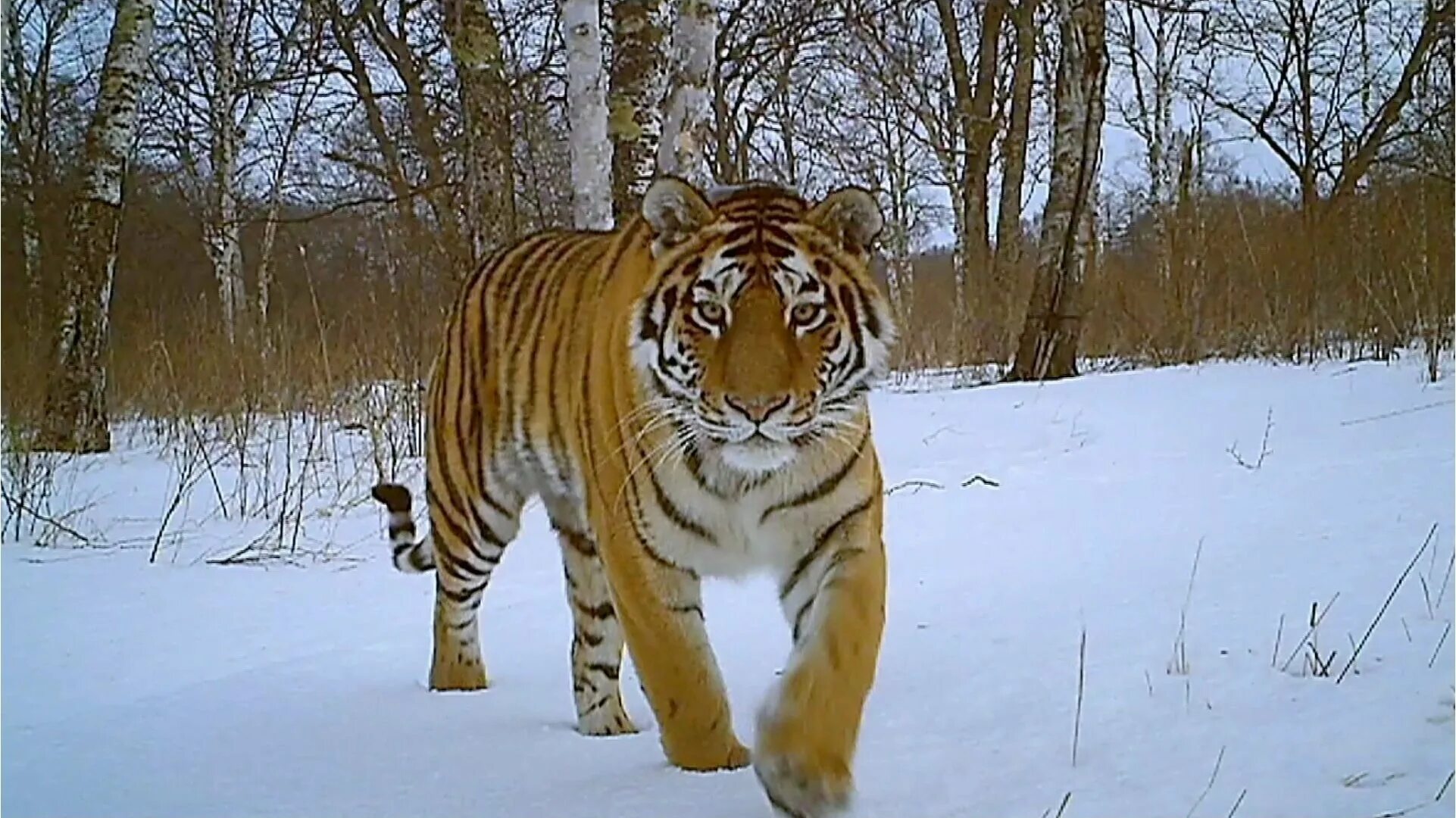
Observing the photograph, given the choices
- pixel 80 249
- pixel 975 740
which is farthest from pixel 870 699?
pixel 80 249

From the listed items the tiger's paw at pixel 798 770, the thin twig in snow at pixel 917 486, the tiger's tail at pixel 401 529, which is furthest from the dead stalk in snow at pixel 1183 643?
the thin twig in snow at pixel 917 486

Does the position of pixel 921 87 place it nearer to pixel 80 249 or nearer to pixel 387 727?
pixel 80 249

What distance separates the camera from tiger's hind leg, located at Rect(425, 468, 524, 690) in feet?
10.4

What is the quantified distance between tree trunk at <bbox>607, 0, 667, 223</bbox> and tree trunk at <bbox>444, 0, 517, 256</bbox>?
85.3 inches

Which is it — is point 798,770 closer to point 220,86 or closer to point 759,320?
point 759,320

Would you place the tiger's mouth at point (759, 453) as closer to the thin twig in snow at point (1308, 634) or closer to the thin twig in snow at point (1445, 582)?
the thin twig in snow at point (1308, 634)

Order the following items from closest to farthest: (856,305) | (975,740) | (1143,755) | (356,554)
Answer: (1143,755) → (975,740) → (856,305) → (356,554)

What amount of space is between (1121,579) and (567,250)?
66.3 inches

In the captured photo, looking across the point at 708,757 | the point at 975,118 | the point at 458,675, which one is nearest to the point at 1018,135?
the point at 975,118

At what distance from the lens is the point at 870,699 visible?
246cm

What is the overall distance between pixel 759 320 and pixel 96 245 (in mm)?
7106

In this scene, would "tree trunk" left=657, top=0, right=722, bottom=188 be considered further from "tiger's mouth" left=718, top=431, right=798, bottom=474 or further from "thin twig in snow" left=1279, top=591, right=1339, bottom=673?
"tiger's mouth" left=718, top=431, right=798, bottom=474

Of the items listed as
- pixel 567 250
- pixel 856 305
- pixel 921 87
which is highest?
pixel 921 87

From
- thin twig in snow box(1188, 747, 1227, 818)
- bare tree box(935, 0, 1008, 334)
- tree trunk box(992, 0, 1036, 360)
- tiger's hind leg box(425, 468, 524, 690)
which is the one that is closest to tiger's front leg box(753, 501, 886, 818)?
thin twig in snow box(1188, 747, 1227, 818)
